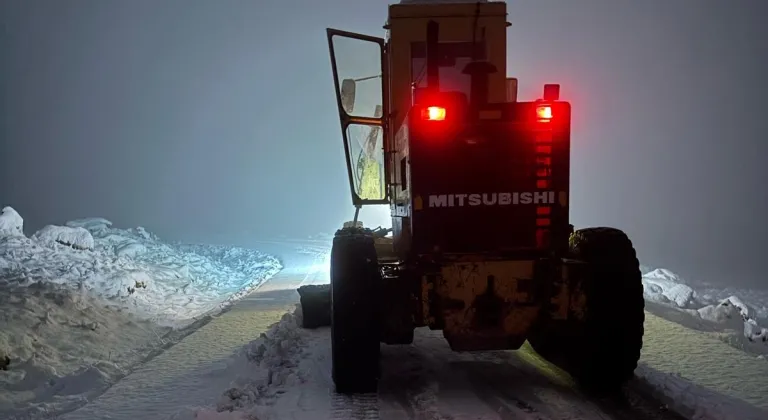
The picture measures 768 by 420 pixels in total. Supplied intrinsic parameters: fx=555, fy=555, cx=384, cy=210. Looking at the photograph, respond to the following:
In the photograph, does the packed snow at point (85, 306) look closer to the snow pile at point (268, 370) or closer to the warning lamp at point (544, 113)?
the snow pile at point (268, 370)

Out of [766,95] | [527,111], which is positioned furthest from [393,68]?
[766,95]

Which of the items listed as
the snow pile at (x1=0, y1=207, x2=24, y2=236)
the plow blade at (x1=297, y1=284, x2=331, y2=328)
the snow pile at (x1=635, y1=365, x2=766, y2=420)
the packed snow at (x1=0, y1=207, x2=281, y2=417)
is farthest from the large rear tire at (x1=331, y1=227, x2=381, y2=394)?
the snow pile at (x1=0, y1=207, x2=24, y2=236)

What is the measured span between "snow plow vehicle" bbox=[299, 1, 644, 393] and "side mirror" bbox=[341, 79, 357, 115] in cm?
248

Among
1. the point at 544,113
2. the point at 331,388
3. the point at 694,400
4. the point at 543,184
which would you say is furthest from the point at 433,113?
the point at 694,400

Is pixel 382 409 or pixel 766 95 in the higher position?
pixel 766 95

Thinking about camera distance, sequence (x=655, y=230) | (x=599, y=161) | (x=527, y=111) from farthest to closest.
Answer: (x=599, y=161)
(x=655, y=230)
(x=527, y=111)

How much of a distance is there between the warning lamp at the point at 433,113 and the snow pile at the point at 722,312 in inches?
243

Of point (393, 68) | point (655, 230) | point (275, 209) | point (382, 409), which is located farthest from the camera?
point (275, 209)

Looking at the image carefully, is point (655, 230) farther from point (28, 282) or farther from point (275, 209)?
point (275, 209)

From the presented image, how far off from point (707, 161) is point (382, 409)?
71.8 metres

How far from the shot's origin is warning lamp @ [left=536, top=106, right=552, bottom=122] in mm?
5031

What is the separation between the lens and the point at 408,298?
503cm

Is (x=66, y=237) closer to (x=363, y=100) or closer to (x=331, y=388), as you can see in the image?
(x=363, y=100)

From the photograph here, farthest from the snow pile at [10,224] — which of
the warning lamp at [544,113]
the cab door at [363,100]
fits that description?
the warning lamp at [544,113]
